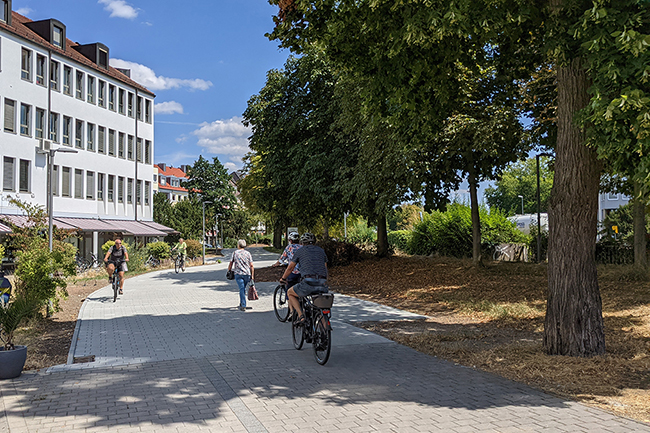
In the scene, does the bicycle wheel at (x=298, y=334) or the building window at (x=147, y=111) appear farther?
the building window at (x=147, y=111)

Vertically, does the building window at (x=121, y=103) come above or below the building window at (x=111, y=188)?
above

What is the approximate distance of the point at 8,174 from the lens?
33125mm

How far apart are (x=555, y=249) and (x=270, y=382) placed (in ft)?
14.3

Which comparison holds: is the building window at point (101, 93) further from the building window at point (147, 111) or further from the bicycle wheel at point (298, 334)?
the bicycle wheel at point (298, 334)

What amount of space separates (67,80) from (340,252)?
2490cm

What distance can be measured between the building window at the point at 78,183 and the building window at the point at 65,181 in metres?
0.72

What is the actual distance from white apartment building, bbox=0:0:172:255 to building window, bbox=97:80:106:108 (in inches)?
Result: 2.9

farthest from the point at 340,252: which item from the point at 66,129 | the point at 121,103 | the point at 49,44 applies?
the point at 121,103

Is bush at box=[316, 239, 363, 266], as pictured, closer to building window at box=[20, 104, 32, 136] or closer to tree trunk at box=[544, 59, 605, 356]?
tree trunk at box=[544, 59, 605, 356]

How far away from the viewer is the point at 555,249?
26.1 ft

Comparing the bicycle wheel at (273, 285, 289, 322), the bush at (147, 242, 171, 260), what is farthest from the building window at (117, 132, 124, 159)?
the bicycle wheel at (273, 285, 289, 322)

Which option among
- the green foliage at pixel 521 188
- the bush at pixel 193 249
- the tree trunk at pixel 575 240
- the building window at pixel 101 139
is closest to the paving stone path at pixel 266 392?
the tree trunk at pixel 575 240

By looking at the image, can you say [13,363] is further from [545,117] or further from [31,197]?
[31,197]

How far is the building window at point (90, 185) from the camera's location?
1585 inches
